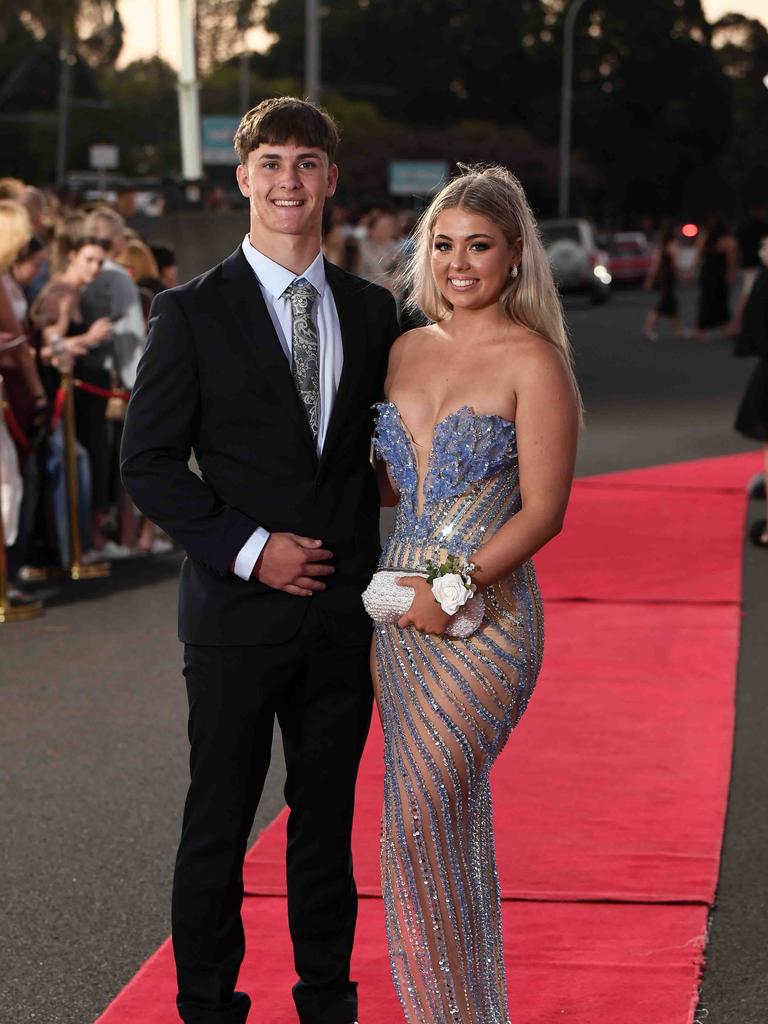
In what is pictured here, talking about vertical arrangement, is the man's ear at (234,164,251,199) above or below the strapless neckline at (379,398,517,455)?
above

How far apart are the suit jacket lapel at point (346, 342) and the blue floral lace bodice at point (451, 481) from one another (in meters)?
0.08

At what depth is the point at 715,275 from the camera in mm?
27844

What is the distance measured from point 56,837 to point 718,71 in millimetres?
82899

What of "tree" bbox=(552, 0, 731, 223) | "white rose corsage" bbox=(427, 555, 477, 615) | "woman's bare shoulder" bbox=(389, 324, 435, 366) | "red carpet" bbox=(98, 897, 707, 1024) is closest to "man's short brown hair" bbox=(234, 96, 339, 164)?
"woman's bare shoulder" bbox=(389, 324, 435, 366)

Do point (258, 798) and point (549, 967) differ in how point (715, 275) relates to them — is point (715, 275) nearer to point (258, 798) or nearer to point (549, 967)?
point (549, 967)

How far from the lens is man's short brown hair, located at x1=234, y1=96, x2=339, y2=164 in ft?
12.4

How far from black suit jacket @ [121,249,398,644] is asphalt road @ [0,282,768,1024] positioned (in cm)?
123

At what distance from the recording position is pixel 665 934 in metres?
4.86

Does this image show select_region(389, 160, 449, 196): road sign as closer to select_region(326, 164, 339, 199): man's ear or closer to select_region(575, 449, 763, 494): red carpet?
select_region(575, 449, 763, 494): red carpet

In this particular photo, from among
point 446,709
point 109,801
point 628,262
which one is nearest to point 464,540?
point 446,709

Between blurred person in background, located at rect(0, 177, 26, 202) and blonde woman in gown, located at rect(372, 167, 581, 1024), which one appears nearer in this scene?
blonde woman in gown, located at rect(372, 167, 581, 1024)

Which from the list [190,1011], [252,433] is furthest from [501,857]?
[252,433]

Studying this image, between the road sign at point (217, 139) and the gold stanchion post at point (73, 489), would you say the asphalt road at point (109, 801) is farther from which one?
the road sign at point (217, 139)

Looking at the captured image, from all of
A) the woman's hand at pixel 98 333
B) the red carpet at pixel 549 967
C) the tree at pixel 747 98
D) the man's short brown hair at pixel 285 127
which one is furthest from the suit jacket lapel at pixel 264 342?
the tree at pixel 747 98
